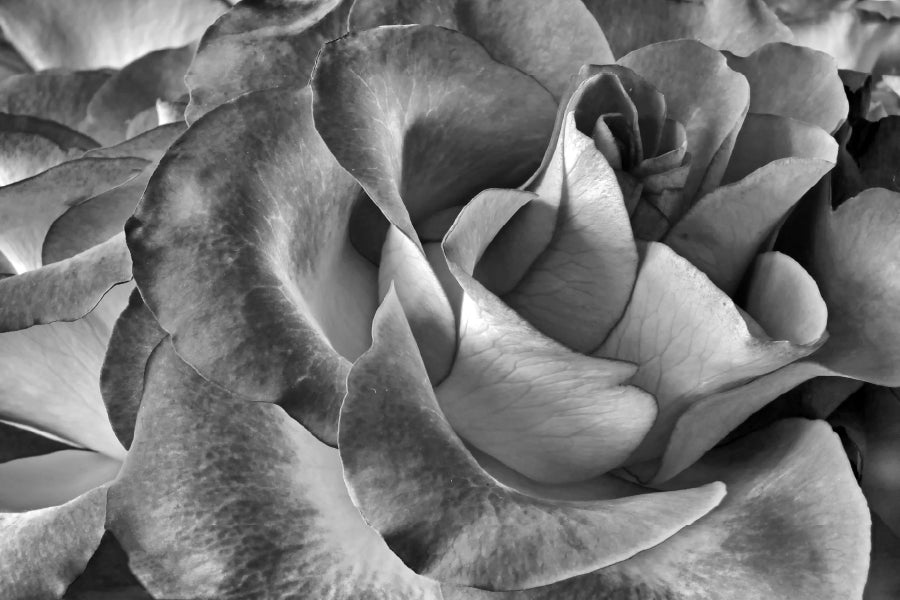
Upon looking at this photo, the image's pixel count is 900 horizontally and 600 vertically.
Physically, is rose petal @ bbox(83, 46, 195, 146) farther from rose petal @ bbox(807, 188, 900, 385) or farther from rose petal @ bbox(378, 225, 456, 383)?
rose petal @ bbox(807, 188, 900, 385)

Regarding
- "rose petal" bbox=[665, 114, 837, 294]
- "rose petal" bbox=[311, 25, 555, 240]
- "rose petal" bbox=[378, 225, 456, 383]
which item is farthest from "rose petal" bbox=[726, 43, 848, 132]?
"rose petal" bbox=[378, 225, 456, 383]

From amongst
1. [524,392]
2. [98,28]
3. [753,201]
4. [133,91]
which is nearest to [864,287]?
[753,201]

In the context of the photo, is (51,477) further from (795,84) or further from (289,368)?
(795,84)

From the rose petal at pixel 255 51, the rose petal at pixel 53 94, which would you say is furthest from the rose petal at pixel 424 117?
the rose petal at pixel 53 94

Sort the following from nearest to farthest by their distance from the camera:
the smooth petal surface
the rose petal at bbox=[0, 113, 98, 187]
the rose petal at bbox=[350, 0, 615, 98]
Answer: the smooth petal surface → the rose petal at bbox=[350, 0, 615, 98] → the rose petal at bbox=[0, 113, 98, 187]

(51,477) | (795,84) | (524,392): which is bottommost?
(51,477)

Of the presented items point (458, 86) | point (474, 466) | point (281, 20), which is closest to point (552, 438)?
point (474, 466)
